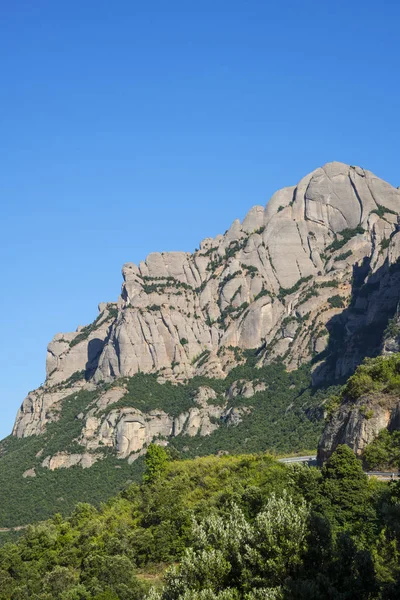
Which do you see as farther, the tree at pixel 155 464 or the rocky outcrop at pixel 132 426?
the rocky outcrop at pixel 132 426

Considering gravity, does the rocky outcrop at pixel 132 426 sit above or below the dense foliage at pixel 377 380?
above

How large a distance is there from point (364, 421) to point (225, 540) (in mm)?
33095

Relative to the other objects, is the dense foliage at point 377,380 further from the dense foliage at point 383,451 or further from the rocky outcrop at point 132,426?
the rocky outcrop at point 132,426

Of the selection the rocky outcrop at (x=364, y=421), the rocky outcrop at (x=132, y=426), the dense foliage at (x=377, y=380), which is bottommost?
the rocky outcrop at (x=364, y=421)

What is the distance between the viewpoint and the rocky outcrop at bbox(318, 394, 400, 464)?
72.1 meters

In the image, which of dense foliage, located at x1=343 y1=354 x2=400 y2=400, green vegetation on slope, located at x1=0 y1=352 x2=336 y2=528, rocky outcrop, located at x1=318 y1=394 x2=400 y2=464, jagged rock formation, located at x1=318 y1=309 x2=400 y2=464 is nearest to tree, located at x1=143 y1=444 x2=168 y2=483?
jagged rock formation, located at x1=318 y1=309 x2=400 y2=464

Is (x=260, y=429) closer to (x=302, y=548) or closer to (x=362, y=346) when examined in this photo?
(x=362, y=346)

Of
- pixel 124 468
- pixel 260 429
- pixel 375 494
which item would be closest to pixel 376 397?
pixel 375 494

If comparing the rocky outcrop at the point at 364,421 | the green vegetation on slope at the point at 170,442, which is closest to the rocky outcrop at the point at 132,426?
the green vegetation on slope at the point at 170,442

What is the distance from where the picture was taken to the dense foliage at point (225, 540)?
40.4m

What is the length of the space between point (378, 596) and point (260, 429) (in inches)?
5156

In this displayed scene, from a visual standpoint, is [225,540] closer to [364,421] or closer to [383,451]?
[383,451]

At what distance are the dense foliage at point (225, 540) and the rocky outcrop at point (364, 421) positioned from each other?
6.41 m

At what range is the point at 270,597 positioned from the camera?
3747 cm
